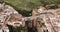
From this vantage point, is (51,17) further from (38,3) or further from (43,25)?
(38,3)

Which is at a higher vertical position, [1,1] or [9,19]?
[1,1]

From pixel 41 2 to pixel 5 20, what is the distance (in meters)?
0.89

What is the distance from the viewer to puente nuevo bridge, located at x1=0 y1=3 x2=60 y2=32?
3101 millimetres

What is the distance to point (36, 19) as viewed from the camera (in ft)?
10.8

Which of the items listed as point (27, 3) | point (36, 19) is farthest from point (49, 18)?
point (27, 3)

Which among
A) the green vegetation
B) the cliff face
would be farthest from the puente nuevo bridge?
the green vegetation

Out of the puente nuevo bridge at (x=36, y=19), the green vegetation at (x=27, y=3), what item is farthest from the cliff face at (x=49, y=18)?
the green vegetation at (x=27, y=3)

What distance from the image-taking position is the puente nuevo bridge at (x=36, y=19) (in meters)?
3.10

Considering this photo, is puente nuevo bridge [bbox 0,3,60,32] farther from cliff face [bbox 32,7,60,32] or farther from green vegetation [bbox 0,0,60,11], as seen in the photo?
green vegetation [bbox 0,0,60,11]

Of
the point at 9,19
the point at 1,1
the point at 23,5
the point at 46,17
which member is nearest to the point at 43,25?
the point at 46,17

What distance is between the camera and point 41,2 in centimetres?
387

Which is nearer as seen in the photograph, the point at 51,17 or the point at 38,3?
the point at 51,17

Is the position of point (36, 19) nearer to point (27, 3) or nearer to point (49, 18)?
point (49, 18)

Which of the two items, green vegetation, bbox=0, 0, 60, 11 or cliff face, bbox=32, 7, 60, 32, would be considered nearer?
cliff face, bbox=32, 7, 60, 32
